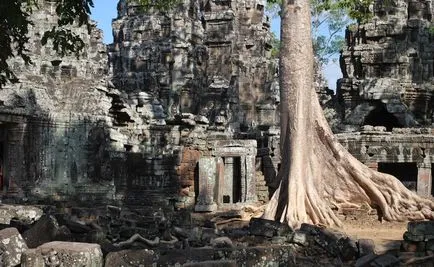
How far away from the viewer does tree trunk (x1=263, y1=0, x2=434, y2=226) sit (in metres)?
9.91

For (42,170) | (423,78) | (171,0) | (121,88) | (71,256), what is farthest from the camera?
(121,88)

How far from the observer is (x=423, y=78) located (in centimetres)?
2041

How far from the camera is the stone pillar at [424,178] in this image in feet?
49.9

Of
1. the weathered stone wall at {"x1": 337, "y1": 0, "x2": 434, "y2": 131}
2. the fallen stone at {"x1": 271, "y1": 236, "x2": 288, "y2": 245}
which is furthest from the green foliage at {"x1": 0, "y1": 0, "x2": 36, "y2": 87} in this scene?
the weathered stone wall at {"x1": 337, "y1": 0, "x2": 434, "y2": 131}

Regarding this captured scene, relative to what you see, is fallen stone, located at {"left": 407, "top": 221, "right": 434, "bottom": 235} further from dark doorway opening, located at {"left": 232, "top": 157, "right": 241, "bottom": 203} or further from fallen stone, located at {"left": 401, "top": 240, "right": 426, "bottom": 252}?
dark doorway opening, located at {"left": 232, "top": 157, "right": 241, "bottom": 203}

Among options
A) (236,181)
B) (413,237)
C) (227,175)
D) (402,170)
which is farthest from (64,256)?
(402,170)

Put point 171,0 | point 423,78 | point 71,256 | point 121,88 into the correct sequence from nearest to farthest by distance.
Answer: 1. point 71,256
2. point 171,0
3. point 423,78
4. point 121,88

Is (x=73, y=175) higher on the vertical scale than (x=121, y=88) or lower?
lower

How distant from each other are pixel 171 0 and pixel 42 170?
5032mm

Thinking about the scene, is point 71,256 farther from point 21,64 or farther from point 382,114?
point 382,114

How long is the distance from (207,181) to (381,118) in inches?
351

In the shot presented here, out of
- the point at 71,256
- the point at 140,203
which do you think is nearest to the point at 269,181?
the point at 140,203

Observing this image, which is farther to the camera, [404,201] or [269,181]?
[269,181]

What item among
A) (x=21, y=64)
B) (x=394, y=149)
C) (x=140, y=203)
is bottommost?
(x=140, y=203)
